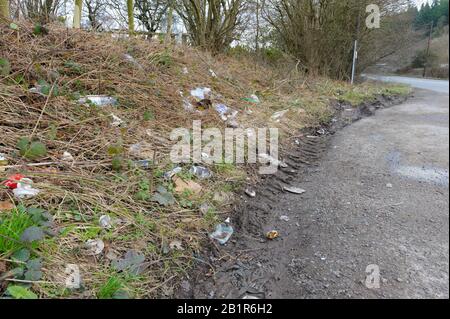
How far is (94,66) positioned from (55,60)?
38cm

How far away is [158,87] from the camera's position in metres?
3.63

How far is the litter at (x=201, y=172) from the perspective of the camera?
8.20ft

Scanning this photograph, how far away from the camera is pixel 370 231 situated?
182 cm

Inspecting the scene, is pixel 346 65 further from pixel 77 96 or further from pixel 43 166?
pixel 43 166

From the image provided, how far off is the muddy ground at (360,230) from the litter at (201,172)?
39cm

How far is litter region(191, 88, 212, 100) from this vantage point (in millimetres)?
4082

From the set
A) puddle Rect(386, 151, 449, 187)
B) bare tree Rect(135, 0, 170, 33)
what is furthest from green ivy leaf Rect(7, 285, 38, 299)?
bare tree Rect(135, 0, 170, 33)

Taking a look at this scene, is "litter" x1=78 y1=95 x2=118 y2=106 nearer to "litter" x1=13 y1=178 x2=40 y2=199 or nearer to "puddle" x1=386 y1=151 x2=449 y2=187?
"litter" x1=13 y1=178 x2=40 y2=199

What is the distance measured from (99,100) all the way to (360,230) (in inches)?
103

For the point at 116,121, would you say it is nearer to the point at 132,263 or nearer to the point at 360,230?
the point at 132,263

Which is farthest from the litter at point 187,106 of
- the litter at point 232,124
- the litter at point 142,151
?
the litter at point 142,151
